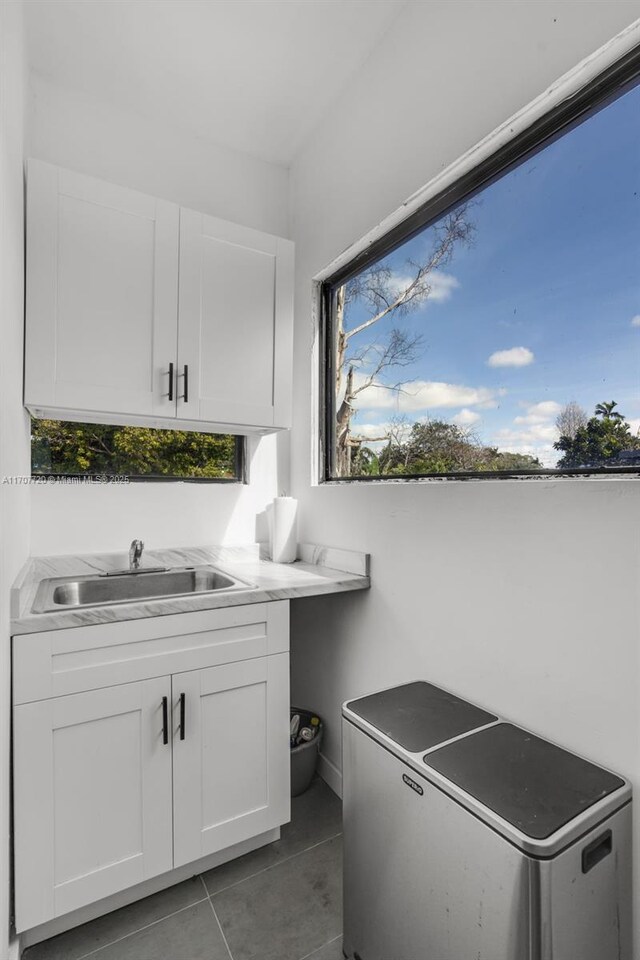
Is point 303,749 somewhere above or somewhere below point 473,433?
below

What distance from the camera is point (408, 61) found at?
1.64 m

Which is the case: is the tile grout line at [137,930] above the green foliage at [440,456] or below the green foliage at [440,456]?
below

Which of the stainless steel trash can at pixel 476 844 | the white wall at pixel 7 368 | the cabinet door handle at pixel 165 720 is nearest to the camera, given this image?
the stainless steel trash can at pixel 476 844

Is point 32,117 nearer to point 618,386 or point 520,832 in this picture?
point 618,386

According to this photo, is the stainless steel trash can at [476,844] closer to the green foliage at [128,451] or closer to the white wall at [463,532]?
the white wall at [463,532]

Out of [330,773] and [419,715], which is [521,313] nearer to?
[419,715]

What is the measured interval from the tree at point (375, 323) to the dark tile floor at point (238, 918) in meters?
1.39

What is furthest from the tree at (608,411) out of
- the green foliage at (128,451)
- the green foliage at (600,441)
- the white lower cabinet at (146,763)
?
the green foliage at (128,451)

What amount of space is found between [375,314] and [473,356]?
0.57 m

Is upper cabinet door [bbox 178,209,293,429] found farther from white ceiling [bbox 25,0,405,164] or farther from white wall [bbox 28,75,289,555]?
white ceiling [bbox 25,0,405,164]

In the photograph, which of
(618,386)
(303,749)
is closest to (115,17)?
(618,386)

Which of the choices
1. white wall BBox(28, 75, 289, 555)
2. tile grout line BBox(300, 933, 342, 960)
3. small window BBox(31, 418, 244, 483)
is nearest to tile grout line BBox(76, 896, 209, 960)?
tile grout line BBox(300, 933, 342, 960)

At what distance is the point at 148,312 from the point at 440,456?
44.9 inches

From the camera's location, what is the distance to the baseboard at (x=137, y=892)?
131 cm
